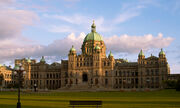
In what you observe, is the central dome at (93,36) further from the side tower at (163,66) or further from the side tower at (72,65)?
the side tower at (163,66)

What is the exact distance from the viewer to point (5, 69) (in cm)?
16938

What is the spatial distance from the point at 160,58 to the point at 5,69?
9735cm

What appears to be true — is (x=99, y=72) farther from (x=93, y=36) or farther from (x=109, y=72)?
(x=93, y=36)

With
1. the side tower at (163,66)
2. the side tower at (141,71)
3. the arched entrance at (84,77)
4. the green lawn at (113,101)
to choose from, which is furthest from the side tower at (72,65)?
the green lawn at (113,101)

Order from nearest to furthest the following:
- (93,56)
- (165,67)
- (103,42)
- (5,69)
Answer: (165,67) → (93,56) → (103,42) → (5,69)

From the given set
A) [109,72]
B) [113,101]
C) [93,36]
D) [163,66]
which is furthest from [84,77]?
[113,101]

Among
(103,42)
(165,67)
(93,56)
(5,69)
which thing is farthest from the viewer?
(5,69)

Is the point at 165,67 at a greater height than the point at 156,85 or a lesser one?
greater

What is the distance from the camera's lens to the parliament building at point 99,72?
13750cm

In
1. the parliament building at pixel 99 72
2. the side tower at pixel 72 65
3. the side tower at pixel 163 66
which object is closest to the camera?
the side tower at pixel 163 66

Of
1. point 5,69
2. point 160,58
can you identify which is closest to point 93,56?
point 160,58

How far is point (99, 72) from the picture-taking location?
142m

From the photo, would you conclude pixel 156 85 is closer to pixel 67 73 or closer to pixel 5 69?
pixel 67 73

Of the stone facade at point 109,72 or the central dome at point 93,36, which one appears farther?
the central dome at point 93,36
